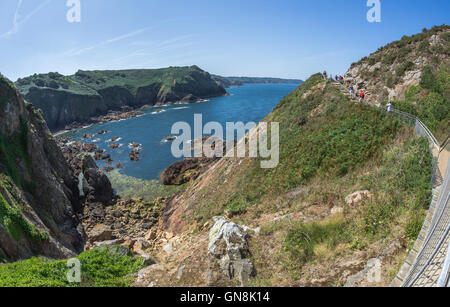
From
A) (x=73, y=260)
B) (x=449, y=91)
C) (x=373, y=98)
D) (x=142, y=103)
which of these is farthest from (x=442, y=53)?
(x=142, y=103)

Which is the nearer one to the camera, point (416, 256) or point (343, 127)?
point (416, 256)

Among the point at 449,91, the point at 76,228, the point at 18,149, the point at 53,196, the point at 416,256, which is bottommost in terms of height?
the point at 76,228

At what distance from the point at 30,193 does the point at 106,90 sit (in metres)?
125

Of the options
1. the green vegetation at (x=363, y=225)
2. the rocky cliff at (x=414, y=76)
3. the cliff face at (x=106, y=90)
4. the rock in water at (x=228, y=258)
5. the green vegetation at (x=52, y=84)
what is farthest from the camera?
the green vegetation at (x=52, y=84)

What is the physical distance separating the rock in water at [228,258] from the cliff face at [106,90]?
110 m

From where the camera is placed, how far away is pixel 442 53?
79.5 feet

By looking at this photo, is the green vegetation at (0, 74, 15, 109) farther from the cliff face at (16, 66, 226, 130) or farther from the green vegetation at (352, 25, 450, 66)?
the cliff face at (16, 66, 226, 130)

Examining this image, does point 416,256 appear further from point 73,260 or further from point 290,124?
point 290,124

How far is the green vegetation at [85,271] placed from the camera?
8.97 metres

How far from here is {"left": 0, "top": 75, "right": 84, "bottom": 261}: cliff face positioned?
14422 millimetres

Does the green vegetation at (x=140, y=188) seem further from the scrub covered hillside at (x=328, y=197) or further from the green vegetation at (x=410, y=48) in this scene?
the green vegetation at (x=410, y=48)

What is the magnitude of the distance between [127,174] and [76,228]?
1925 centimetres

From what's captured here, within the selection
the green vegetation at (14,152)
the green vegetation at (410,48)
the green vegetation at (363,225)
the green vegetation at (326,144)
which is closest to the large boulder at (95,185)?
the green vegetation at (14,152)

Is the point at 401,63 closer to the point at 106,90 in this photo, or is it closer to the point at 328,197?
the point at 328,197
